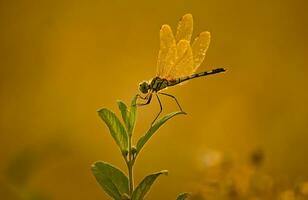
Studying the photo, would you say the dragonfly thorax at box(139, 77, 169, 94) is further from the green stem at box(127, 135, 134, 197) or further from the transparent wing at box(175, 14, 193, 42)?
the green stem at box(127, 135, 134, 197)

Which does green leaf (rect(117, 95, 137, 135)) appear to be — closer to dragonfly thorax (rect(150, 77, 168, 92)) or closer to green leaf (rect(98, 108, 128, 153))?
green leaf (rect(98, 108, 128, 153))

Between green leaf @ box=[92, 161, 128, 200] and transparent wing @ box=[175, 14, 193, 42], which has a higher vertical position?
transparent wing @ box=[175, 14, 193, 42]

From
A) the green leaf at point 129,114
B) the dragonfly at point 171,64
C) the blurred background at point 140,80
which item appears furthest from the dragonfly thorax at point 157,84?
the blurred background at point 140,80

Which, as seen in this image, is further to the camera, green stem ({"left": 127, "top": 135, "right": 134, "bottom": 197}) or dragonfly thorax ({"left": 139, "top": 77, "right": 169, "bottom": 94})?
dragonfly thorax ({"left": 139, "top": 77, "right": 169, "bottom": 94})

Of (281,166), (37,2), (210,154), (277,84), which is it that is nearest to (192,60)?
(210,154)

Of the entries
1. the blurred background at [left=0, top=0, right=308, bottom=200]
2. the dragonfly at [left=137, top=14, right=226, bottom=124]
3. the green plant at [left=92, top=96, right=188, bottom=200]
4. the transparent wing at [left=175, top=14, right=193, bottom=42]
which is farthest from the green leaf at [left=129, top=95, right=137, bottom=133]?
the blurred background at [left=0, top=0, right=308, bottom=200]

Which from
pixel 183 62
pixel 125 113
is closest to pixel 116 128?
pixel 125 113

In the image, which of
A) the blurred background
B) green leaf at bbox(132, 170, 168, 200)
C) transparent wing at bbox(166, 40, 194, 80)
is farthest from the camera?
the blurred background

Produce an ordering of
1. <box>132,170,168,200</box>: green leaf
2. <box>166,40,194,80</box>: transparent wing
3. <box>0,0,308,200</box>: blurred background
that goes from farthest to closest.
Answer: <box>0,0,308,200</box>: blurred background
<box>166,40,194,80</box>: transparent wing
<box>132,170,168,200</box>: green leaf
